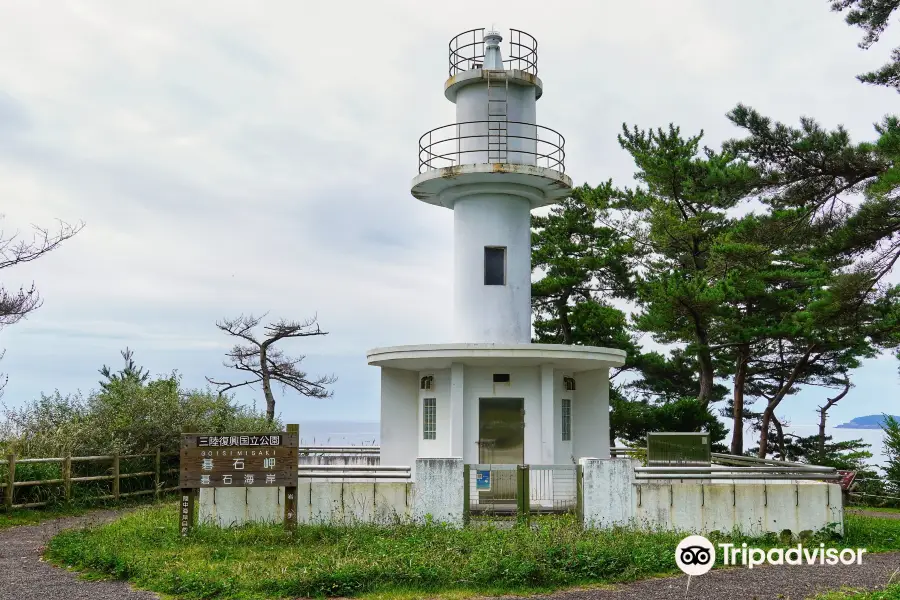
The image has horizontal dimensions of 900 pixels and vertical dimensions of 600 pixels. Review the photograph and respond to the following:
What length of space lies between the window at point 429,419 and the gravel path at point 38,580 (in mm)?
6357

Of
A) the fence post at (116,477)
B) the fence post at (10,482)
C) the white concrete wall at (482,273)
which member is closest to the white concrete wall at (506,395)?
the white concrete wall at (482,273)

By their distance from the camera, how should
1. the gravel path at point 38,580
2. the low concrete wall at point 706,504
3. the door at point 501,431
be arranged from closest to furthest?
1. the gravel path at point 38,580
2. the low concrete wall at point 706,504
3. the door at point 501,431

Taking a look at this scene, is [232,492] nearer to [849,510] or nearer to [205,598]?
[205,598]

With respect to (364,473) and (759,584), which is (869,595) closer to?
(759,584)

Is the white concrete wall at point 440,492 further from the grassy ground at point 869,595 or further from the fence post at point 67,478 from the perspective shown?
the fence post at point 67,478

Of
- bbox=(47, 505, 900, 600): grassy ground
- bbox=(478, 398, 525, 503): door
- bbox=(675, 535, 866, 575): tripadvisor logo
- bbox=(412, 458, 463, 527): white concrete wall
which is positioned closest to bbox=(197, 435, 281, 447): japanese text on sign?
bbox=(47, 505, 900, 600): grassy ground

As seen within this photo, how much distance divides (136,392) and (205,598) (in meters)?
12.3

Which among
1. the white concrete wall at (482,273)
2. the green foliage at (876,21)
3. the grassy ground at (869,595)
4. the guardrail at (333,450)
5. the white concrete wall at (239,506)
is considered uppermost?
the green foliage at (876,21)

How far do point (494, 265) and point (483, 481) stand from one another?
4896 millimetres

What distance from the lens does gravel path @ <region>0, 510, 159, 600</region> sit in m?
9.71

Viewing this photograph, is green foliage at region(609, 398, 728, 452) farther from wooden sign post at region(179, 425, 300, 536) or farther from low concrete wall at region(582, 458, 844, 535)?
wooden sign post at region(179, 425, 300, 536)

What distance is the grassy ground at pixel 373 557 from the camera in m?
9.80

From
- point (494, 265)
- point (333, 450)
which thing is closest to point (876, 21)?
point (494, 265)

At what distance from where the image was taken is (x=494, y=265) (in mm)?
17672
